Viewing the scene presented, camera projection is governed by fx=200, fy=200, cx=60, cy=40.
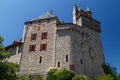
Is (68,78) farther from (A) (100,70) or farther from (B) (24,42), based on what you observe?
(B) (24,42)

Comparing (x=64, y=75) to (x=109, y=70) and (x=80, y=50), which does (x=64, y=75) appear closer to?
(x=80, y=50)

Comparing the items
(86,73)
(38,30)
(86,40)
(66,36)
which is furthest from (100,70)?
(38,30)

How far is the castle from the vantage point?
4241 cm

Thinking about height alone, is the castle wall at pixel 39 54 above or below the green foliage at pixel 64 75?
above

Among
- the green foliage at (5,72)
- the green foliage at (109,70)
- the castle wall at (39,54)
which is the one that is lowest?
the green foliage at (5,72)

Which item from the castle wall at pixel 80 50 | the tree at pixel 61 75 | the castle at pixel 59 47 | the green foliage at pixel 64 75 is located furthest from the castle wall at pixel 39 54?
the green foliage at pixel 64 75

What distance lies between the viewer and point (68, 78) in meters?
35.6

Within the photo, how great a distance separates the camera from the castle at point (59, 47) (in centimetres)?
4241

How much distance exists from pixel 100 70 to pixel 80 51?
6.55m

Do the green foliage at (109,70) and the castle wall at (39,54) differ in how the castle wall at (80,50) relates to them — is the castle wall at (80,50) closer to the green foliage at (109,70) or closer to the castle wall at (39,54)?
the green foliage at (109,70)

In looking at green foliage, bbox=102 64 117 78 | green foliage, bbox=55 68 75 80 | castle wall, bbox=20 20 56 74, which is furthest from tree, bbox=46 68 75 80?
green foliage, bbox=102 64 117 78

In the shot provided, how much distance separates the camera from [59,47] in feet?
144

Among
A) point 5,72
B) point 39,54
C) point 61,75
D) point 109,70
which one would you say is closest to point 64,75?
point 61,75

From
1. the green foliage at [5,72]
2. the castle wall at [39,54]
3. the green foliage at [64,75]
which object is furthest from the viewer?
the castle wall at [39,54]
